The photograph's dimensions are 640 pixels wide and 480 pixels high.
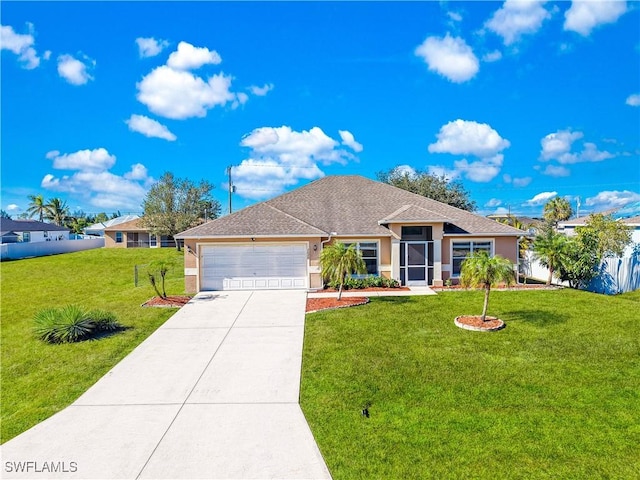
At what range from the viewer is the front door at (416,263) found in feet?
65.4

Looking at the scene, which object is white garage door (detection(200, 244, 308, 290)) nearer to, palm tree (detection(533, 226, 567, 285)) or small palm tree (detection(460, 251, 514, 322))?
small palm tree (detection(460, 251, 514, 322))

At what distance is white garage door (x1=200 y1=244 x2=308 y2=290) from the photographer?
1955 centimetres

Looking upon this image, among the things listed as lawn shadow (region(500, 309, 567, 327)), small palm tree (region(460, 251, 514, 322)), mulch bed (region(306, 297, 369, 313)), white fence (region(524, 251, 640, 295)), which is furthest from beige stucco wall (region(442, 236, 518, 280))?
small palm tree (region(460, 251, 514, 322))

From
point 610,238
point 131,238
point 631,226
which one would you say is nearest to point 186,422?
point 610,238

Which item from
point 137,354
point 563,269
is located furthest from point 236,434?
point 563,269

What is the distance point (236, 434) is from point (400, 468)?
2992 millimetres

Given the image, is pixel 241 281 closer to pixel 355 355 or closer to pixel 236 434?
pixel 355 355

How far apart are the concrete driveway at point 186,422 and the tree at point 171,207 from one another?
29.1 m

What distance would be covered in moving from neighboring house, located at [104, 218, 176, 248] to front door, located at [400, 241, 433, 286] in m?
32.3

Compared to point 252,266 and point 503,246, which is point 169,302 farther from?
point 503,246

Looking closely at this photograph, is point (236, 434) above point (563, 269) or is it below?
below

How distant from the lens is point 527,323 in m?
12.8

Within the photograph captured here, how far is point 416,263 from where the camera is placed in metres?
20.1

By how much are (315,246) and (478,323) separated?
9250 mm
